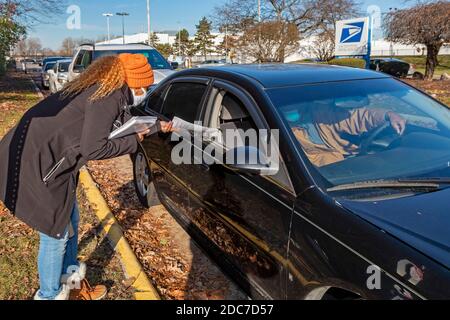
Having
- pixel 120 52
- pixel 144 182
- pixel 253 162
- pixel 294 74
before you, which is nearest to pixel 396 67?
pixel 120 52

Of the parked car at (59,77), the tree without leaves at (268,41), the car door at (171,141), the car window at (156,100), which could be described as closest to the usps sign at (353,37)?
the tree without leaves at (268,41)

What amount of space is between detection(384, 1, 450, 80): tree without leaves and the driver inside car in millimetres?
20780

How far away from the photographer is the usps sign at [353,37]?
16.2 metres

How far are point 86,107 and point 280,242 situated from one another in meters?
1.32

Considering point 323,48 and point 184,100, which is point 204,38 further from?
point 184,100

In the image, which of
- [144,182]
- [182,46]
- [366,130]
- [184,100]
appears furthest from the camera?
[182,46]

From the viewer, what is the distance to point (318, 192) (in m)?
2.12

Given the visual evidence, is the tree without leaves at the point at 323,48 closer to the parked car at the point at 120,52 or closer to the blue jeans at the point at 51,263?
the parked car at the point at 120,52

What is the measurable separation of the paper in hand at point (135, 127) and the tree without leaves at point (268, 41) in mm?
19470

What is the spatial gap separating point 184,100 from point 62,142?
156 cm

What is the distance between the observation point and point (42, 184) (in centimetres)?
241

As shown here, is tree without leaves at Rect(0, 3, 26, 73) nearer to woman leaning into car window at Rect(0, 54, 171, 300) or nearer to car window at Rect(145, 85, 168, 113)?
car window at Rect(145, 85, 168, 113)
